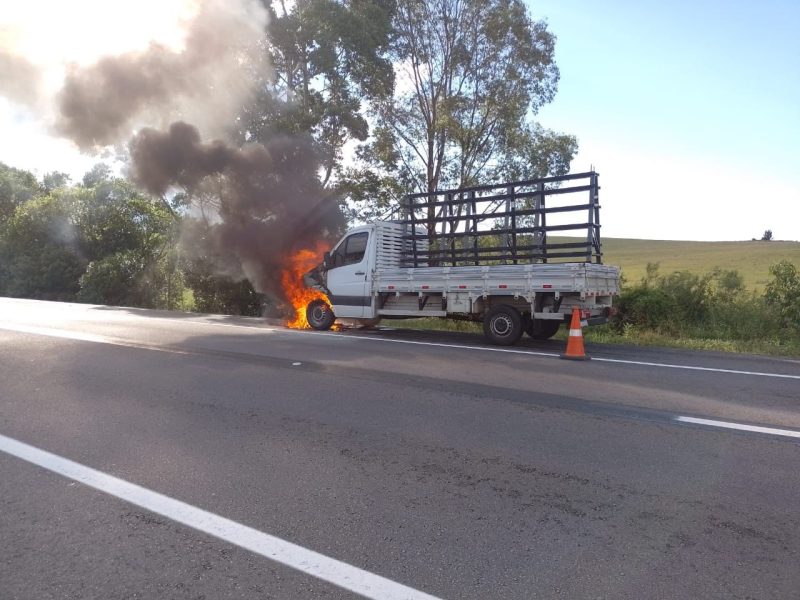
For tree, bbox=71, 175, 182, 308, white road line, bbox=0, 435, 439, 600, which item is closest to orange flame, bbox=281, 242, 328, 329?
tree, bbox=71, 175, 182, 308

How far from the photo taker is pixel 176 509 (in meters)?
3.51

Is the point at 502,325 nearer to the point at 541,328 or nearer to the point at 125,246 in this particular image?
the point at 541,328

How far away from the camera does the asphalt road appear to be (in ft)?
9.25

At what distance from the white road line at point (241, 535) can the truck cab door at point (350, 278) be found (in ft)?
28.5

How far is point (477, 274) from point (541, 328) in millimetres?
1842

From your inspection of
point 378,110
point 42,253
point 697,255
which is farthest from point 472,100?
point 697,255

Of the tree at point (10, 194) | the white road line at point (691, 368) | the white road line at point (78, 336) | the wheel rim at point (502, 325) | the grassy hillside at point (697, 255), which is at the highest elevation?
the tree at point (10, 194)

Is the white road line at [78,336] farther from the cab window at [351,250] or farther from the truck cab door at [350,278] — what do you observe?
the cab window at [351,250]

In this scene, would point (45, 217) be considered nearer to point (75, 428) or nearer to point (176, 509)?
point (75, 428)

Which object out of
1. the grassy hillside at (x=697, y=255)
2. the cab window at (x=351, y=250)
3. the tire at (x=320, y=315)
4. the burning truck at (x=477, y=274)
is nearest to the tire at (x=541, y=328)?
the burning truck at (x=477, y=274)

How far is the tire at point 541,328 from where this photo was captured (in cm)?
1181

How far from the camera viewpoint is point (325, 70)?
67.2 ft

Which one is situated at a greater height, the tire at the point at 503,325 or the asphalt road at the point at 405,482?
the tire at the point at 503,325

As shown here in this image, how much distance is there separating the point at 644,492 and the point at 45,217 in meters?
36.1
